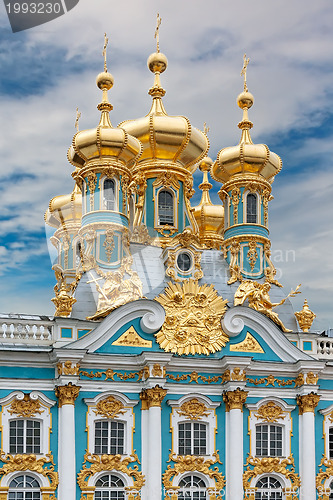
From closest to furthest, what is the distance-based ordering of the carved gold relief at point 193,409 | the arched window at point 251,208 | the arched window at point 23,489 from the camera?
the arched window at point 23,489 < the carved gold relief at point 193,409 < the arched window at point 251,208

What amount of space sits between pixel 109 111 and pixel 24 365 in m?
8.51

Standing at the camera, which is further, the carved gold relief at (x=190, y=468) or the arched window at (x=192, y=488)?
the arched window at (x=192, y=488)

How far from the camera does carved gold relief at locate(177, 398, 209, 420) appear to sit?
23.1 m

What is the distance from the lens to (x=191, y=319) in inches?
933

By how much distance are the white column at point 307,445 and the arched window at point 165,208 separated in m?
7.02

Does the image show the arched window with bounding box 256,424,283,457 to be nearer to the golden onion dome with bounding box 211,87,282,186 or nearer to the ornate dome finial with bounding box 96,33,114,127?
the golden onion dome with bounding box 211,87,282,186

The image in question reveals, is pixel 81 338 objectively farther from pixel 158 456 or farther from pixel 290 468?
pixel 290 468

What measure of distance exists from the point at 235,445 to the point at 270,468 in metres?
Answer: 1.15

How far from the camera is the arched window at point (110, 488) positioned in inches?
873

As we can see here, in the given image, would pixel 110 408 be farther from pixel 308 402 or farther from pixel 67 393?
pixel 308 402

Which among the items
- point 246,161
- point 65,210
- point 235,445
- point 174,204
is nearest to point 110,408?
point 235,445

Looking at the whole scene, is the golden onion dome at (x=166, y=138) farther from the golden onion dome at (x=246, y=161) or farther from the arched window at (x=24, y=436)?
the arched window at (x=24, y=436)

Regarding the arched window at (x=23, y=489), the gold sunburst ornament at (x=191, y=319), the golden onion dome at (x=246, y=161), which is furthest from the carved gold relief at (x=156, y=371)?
the golden onion dome at (x=246, y=161)

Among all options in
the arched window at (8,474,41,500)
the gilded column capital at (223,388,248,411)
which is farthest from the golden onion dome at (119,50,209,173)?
the arched window at (8,474,41,500)
